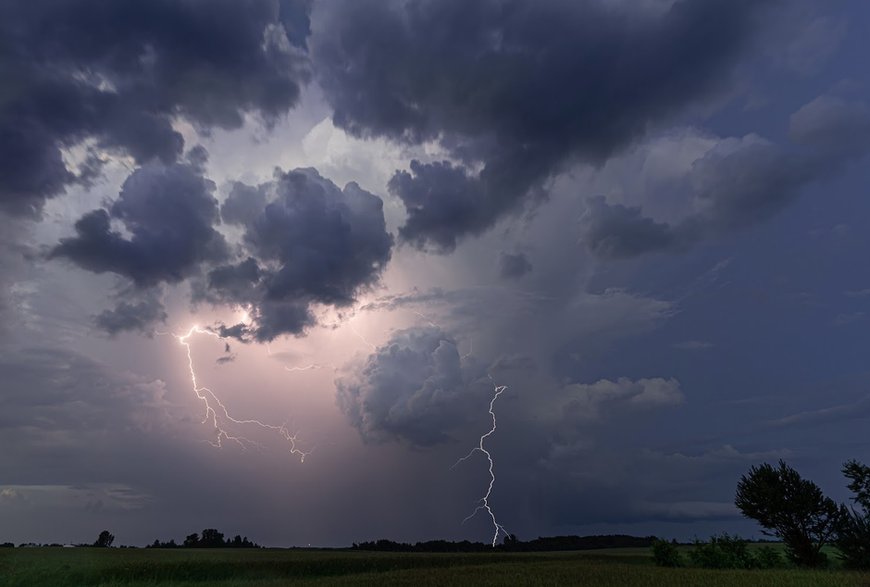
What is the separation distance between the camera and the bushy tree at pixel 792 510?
39.1 meters

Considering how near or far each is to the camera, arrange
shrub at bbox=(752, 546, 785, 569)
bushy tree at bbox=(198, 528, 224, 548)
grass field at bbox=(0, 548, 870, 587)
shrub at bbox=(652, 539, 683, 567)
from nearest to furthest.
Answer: grass field at bbox=(0, 548, 870, 587), shrub at bbox=(752, 546, 785, 569), shrub at bbox=(652, 539, 683, 567), bushy tree at bbox=(198, 528, 224, 548)

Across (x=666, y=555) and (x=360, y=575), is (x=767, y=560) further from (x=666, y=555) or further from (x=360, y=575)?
(x=360, y=575)

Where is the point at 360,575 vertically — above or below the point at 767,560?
below

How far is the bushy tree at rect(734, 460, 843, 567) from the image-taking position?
3909 centimetres

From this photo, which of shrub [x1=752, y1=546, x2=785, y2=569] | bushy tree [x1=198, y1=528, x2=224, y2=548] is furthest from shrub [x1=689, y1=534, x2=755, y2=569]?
bushy tree [x1=198, y1=528, x2=224, y2=548]

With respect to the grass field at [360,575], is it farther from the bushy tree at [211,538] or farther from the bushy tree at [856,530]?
the bushy tree at [211,538]

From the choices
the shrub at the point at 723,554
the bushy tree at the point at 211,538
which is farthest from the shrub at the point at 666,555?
the bushy tree at the point at 211,538

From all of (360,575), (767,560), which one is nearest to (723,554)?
(767,560)

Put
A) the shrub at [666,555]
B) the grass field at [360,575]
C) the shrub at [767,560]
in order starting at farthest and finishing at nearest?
the shrub at [666,555] → the shrub at [767,560] → the grass field at [360,575]

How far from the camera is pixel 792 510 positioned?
40344 millimetres

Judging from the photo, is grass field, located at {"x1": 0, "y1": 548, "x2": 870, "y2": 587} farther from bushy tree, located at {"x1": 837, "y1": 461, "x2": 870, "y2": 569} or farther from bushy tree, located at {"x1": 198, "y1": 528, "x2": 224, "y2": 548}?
bushy tree, located at {"x1": 198, "y1": 528, "x2": 224, "y2": 548}

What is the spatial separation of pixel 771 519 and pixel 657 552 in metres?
9.00

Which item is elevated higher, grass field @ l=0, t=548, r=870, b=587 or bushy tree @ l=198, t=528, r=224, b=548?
bushy tree @ l=198, t=528, r=224, b=548

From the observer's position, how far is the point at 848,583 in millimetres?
23766
